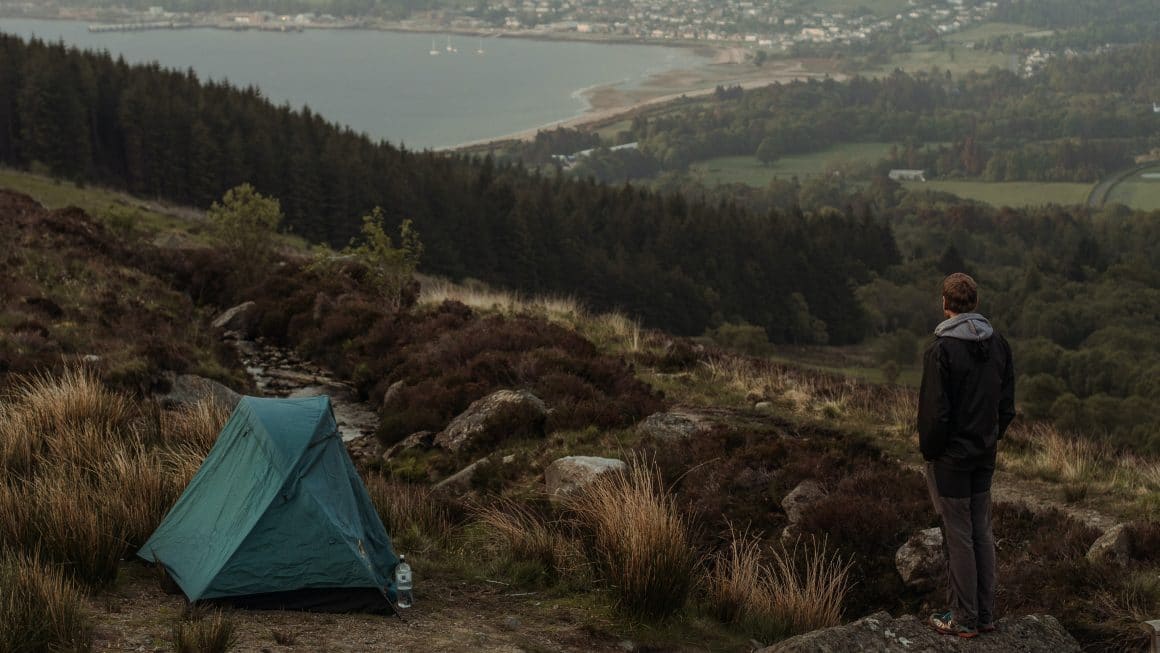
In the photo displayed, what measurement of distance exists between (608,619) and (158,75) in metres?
82.7

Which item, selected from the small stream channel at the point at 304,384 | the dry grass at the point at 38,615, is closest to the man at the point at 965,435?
the dry grass at the point at 38,615

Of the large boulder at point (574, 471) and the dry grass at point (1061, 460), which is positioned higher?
the dry grass at point (1061, 460)

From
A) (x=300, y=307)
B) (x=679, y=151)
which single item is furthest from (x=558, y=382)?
(x=679, y=151)

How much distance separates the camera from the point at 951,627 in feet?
24.0

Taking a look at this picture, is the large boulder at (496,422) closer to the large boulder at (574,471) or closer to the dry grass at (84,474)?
the large boulder at (574,471)

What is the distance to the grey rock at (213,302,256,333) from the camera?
24.0 m

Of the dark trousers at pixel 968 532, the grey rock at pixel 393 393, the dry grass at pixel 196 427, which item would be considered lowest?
the grey rock at pixel 393 393

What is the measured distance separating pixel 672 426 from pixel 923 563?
482cm

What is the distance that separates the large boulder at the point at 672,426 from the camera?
45.0ft

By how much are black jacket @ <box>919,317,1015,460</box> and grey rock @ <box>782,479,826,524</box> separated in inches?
151

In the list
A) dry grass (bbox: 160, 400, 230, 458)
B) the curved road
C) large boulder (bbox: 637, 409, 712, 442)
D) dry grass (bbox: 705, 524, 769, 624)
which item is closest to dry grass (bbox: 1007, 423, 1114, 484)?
large boulder (bbox: 637, 409, 712, 442)

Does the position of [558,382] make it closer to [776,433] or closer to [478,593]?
[776,433]

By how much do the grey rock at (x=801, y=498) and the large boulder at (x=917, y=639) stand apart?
348 centimetres

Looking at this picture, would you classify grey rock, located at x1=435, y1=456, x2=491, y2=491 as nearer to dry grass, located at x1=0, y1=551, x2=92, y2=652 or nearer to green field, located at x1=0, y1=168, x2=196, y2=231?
dry grass, located at x1=0, y1=551, x2=92, y2=652
